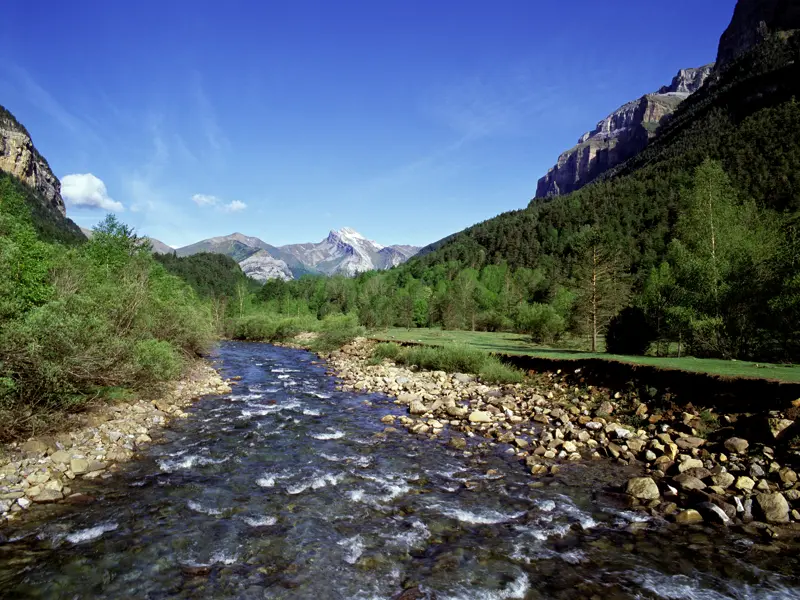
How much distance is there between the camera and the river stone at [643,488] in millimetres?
10195

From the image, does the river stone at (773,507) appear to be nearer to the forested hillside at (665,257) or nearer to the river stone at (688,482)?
the river stone at (688,482)

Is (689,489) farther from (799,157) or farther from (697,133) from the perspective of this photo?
(697,133)

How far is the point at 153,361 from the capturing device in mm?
18875

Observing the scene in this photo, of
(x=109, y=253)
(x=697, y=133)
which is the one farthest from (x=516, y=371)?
(x=697, y=133)

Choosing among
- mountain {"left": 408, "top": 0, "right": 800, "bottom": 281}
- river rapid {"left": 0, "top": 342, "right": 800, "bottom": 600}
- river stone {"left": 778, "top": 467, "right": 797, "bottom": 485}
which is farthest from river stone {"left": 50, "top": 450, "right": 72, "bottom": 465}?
mountain {"left": 408, "top": 0, "right": 800, "bottom": 281}

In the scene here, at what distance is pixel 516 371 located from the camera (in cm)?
2578

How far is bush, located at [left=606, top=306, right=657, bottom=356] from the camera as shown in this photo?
28.0 metres

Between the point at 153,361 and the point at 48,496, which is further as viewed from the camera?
the point at 153,361

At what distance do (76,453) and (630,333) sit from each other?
1198 inches

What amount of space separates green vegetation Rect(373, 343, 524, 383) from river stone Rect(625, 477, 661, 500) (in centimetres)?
1366

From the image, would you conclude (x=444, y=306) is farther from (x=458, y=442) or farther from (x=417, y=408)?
(x=458, y=442)

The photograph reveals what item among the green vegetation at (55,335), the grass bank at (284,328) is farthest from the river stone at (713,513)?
the grass bank at (284,328)

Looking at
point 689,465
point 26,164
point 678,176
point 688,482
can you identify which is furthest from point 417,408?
point 26,164

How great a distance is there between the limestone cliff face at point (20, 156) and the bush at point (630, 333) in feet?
662
